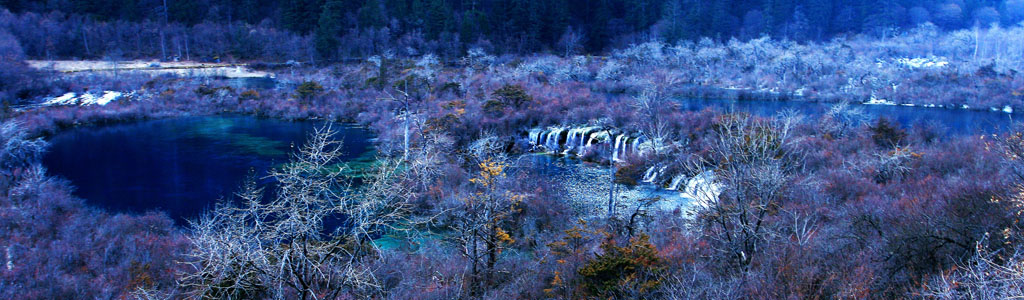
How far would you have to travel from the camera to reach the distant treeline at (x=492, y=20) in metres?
73.3

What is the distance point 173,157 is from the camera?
3450 cm

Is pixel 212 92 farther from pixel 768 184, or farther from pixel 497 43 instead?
pixel 768 184

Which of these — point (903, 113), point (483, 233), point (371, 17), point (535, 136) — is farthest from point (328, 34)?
point (483, 233)

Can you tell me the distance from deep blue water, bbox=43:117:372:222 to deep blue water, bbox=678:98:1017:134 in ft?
97.0

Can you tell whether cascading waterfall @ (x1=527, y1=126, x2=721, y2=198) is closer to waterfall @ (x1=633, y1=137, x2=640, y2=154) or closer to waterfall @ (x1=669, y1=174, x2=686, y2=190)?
waterfall @ (x1=633, y1=137, x2=640, y2=154)

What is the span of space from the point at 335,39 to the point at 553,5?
30.7 m

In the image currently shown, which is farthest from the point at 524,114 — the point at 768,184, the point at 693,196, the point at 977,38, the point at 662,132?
the point at 977,38

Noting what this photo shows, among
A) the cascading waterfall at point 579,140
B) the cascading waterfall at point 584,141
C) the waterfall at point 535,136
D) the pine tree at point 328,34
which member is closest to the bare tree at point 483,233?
the cascading waterfall at point 584,141

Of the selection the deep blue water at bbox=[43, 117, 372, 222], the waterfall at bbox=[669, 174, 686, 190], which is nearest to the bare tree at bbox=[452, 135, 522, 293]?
the deep blue water at bbox=[43, 117, 372, 222]

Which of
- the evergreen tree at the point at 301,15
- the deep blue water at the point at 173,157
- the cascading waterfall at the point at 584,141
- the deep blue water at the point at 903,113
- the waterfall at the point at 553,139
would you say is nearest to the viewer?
the deep blue water at the point at 173,157

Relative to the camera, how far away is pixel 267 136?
138 feet

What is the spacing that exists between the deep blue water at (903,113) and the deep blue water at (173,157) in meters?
29.6

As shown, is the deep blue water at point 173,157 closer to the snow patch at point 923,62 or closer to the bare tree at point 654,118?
the bare tree at point 654,118

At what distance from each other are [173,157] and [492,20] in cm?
5360
